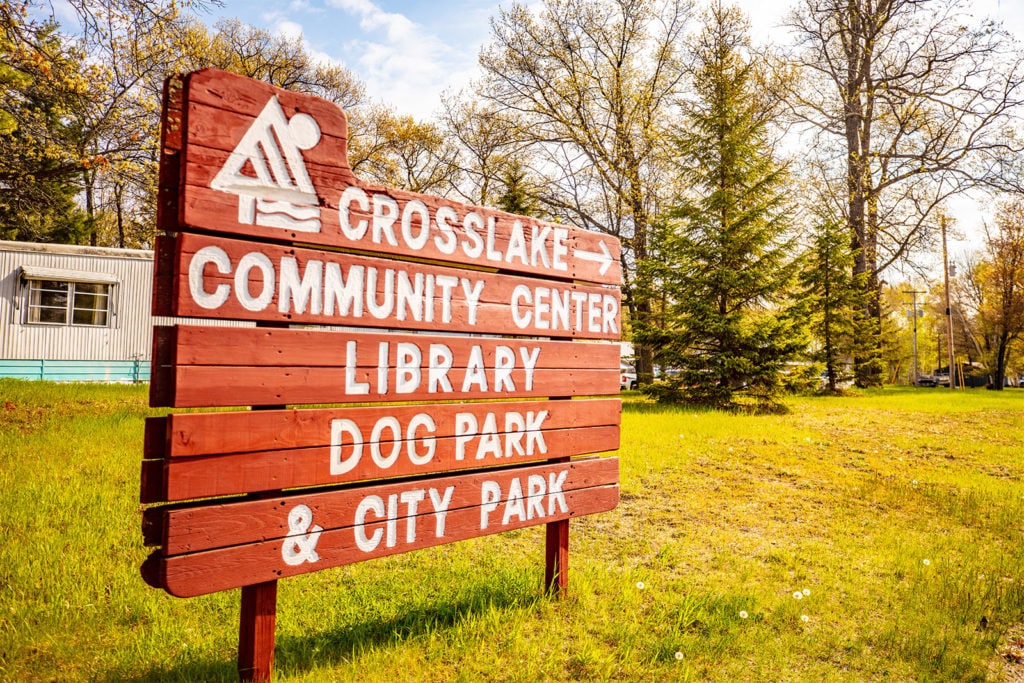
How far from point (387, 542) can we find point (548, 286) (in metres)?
1.66

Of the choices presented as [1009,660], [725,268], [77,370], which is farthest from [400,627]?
[77,370]

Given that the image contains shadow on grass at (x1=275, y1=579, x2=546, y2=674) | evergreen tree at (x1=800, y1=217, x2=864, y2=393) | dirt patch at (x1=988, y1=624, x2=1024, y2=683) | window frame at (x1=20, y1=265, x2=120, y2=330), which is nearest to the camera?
shadow on grass at (x1=275, y1=579, x2=546, y2=674)

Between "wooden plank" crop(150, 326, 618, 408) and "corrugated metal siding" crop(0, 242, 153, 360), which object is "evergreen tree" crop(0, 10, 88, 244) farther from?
"wooden plank" crop(150, 326, 618, 408)

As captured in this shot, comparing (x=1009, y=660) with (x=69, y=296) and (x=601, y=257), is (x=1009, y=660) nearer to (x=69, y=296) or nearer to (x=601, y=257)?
(x=601, y=257)

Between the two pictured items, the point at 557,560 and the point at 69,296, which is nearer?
the point at 557,560

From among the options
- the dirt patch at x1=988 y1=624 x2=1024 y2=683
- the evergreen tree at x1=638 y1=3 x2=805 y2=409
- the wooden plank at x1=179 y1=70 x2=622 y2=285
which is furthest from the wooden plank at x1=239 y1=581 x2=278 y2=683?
the evergreen tree at x1=638 y1=3 x2=805 y2=409

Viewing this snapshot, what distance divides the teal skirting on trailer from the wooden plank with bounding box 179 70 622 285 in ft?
57.8

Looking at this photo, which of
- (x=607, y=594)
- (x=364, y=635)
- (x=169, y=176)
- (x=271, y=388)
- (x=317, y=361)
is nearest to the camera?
(x=169, y=176)

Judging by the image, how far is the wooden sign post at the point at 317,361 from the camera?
235 centimetres

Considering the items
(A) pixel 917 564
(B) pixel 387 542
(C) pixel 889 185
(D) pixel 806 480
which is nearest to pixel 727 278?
(D) pixel 806 480

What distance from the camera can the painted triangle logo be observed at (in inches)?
97.6

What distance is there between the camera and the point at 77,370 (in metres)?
17.2

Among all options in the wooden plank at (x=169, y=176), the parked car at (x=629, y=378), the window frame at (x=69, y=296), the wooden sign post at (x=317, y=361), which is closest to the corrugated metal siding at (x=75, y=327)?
the window frame at (x=69, y=296)

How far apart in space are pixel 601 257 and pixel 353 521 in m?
2.20
